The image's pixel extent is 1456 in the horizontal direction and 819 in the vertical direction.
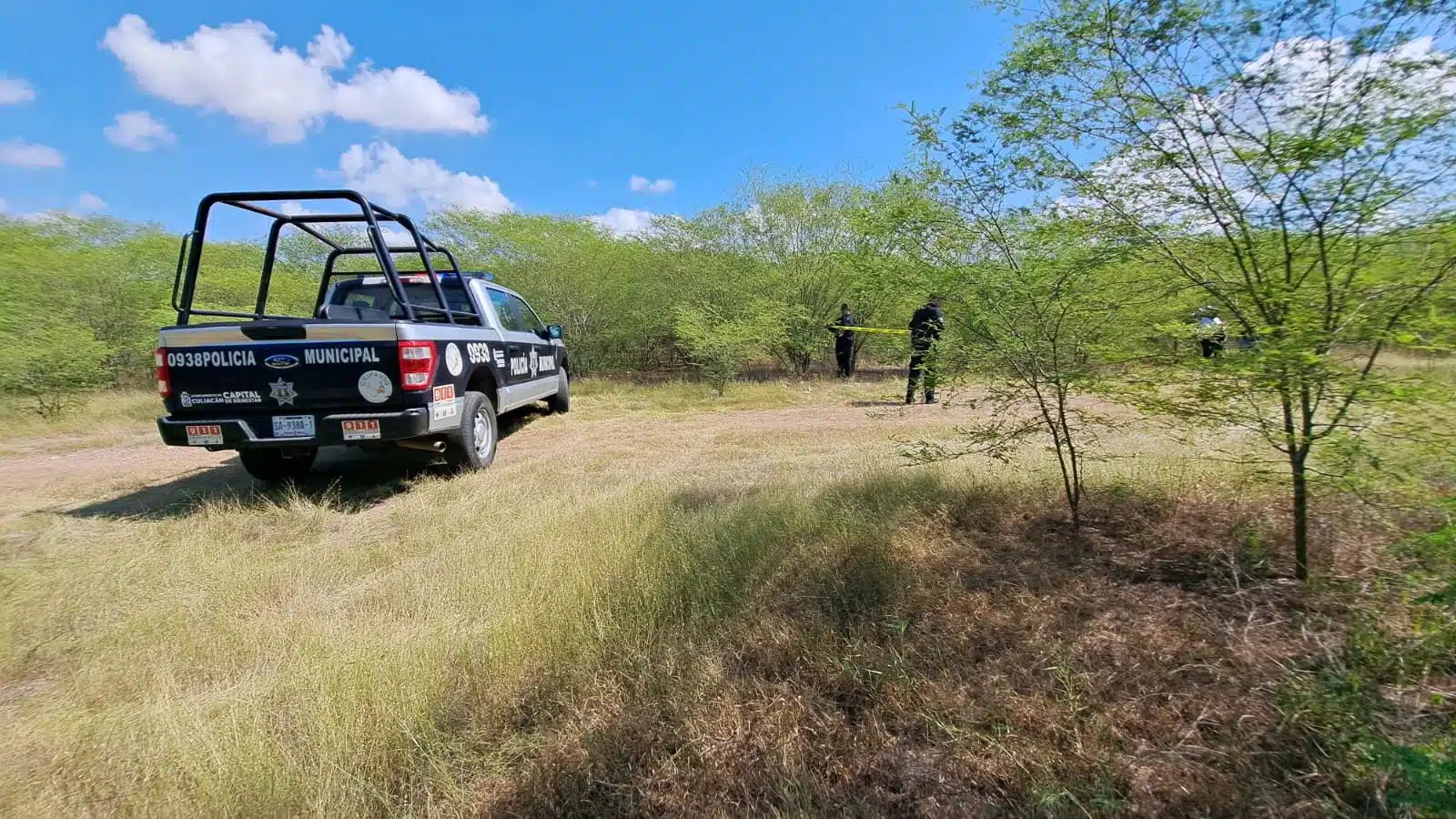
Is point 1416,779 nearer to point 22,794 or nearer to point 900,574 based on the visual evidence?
point 900,574

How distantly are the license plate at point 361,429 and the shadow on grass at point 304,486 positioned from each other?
0.72 m

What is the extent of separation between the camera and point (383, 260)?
Result: 497cm

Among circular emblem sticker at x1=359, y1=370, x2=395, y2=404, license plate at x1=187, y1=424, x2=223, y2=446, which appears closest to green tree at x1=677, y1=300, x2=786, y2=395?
circular emblem sticker at x1=359, y1=370, x2=395, y2=404

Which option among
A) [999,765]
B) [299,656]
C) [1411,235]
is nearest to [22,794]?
[299,656]

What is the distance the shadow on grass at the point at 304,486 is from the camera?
478 centimetres

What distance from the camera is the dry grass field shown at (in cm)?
171

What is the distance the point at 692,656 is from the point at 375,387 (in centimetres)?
363

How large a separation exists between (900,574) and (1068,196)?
2028mm

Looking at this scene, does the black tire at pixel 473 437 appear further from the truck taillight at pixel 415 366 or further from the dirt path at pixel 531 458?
the truck taillight at pixel 415 366

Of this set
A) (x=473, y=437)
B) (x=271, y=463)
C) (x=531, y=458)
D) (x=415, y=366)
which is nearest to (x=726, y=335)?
(x=531, y=458)

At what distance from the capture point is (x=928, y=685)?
77.4 inches

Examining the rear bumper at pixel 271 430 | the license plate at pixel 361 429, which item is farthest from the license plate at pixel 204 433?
the license plate at pixel 361 429

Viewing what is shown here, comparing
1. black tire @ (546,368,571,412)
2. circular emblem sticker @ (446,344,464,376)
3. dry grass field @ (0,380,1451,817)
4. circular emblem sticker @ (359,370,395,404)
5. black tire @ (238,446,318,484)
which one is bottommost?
dry grass field @ (0,380,1451,817)

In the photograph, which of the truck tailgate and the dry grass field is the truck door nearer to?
the truck tailgate
